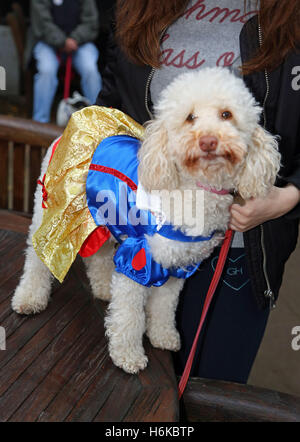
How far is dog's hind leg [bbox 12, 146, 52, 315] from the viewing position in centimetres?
128

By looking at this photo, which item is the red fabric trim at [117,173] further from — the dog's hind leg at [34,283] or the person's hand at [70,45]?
the person's hand at [70,45]

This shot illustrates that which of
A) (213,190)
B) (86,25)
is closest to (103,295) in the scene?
(213,190)

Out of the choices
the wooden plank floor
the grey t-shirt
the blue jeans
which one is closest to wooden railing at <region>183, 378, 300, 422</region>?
the wooden plank floor

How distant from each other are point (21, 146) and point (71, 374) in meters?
1.12

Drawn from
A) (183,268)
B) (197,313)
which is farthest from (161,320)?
(183,268)

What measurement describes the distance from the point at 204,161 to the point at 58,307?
69 cm

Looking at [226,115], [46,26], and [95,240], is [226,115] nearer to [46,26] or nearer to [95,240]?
[95,240]

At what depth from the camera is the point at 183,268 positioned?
3.76 feet

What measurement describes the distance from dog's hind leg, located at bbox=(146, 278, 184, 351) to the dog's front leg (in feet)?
0.33

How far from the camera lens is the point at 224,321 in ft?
4.10

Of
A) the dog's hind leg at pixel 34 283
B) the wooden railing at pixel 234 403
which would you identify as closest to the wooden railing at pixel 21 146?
the dog's hind leg at pixel 34 283

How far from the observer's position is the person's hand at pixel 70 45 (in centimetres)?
360

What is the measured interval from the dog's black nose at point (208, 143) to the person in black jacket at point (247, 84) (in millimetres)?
196

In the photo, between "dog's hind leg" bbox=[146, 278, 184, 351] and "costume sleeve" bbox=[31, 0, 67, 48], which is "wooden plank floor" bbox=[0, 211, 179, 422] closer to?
"dog's hind leg" bbox=[146, 278, 184, 351]
